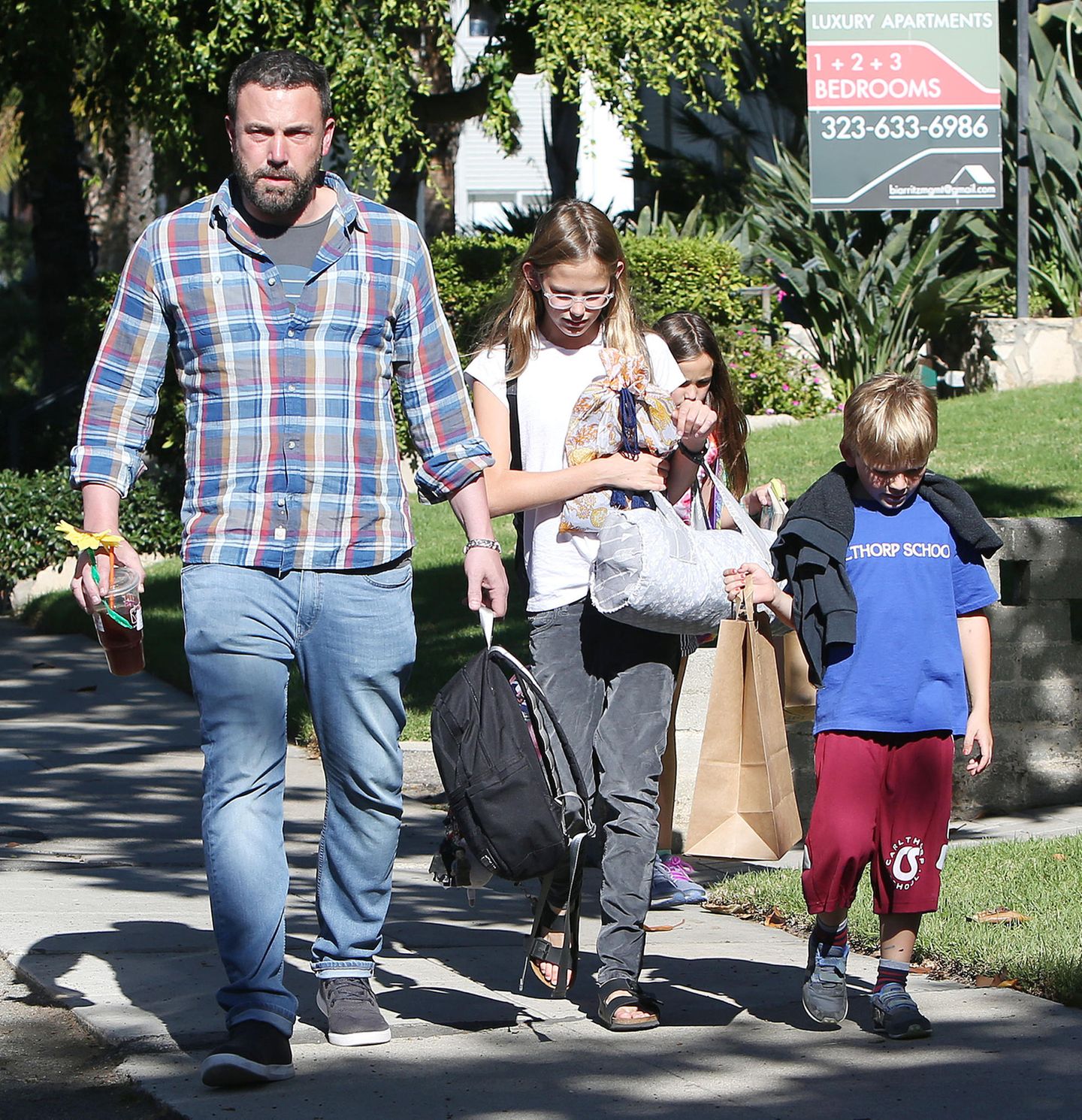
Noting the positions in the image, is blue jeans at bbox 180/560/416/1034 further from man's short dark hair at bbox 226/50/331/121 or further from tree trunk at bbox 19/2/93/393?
tree trunk at bbox 19/2/93/393

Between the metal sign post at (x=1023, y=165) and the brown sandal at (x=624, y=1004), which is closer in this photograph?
the brown sandal at (x=624, y=1004)

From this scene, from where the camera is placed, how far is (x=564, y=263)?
436 cm

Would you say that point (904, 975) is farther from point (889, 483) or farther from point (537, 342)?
point (537, 342)

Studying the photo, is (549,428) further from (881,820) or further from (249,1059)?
(249,1059)

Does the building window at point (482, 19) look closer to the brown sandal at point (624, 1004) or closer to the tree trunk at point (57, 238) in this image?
the tree trunk at point (57, 238)

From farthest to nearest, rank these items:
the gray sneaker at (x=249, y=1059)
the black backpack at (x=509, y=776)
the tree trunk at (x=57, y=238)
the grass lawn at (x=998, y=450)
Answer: the tree trunk at (x=57, y=238) < the grass lawn at (x=998, y=450) < the black backpack at (x=509, y=776) < the gray sneaker at (x=249, y=1059)

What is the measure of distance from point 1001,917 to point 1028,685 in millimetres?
1984

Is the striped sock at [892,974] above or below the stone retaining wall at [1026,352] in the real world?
below

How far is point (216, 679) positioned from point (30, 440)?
13220mm

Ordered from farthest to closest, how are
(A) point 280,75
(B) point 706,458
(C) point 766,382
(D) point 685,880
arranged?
1. (C) point 766,382
2. (D) point 685,880
3. (B) point 706,458
4. (A) point 280,75

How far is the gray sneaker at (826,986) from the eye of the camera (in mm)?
4062


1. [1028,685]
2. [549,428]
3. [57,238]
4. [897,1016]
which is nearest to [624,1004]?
[897,1016]

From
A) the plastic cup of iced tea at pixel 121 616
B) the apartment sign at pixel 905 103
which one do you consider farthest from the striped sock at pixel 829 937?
the apartment sign at pixel 905 103

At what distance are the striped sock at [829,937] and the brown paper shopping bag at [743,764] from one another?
222 millimetres
